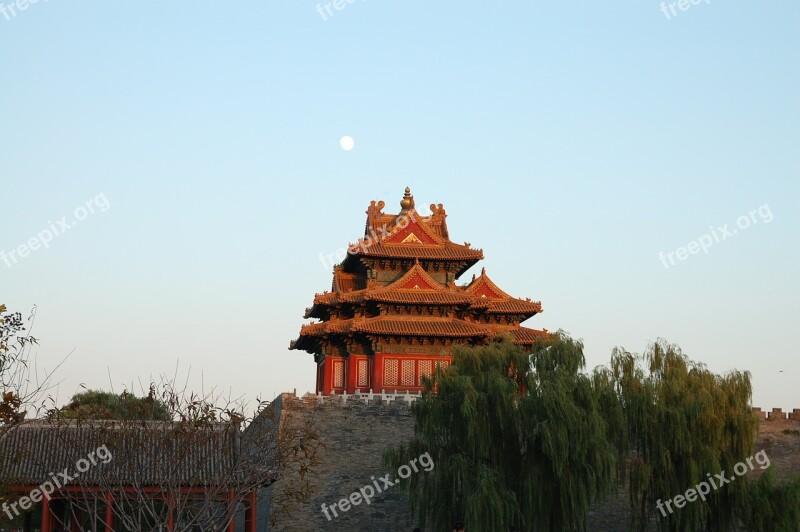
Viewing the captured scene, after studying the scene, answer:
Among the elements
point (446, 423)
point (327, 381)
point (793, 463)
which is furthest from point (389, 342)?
point (793, 463)

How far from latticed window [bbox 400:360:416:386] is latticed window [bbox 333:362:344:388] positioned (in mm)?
1895

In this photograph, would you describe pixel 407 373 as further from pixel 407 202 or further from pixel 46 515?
pixel 46 515

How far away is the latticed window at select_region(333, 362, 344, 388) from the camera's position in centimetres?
3006

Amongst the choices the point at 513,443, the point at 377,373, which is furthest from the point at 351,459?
the point at 513,443

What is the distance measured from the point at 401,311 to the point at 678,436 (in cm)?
1002

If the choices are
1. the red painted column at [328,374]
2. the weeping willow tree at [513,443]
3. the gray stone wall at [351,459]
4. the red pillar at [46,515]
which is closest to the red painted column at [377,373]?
the red painted column at [328,374]

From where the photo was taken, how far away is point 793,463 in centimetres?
2738

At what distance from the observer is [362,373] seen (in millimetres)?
29844

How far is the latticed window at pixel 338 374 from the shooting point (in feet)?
98.6

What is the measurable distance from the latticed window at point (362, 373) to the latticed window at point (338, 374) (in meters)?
0.63

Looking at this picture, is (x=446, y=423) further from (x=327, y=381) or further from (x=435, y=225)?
(x=435, y=225)

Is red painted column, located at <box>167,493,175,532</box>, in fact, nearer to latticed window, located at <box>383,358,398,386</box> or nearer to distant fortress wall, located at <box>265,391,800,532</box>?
distant fortress wall, located at <box>265,391,800,532</box>

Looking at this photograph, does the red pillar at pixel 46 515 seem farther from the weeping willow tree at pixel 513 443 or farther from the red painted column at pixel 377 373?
the red painted column at pixel 377 373

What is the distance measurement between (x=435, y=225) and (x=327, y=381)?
6.81 m
